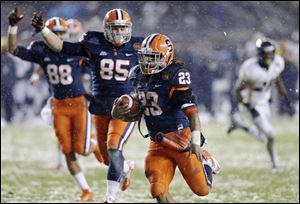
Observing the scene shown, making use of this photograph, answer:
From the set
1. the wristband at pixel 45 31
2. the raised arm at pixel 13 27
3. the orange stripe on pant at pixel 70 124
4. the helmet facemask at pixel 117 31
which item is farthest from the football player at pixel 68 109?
the wristband at pixel 45 31

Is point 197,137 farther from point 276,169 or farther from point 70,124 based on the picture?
point 276,169

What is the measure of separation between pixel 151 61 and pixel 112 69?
141cm

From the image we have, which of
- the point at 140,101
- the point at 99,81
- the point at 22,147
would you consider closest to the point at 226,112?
the point at 22,147

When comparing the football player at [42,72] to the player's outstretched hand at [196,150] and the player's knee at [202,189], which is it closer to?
the player's knee at [202,189]

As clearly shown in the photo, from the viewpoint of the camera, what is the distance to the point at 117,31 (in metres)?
8.45

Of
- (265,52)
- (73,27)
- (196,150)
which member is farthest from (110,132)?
(265,52)

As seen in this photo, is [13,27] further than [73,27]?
No

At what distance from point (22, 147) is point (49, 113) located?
571 centimetres

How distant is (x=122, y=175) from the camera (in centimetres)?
879

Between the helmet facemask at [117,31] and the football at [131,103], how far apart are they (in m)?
1.19

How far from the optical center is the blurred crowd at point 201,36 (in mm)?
16062

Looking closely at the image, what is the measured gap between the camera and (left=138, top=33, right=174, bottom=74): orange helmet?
7.32 m

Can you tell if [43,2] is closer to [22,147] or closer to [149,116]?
[22,147]

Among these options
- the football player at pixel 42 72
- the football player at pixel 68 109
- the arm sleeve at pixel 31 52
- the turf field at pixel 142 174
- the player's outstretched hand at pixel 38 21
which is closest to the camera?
the player's outstretched hand at pixel 38 21
